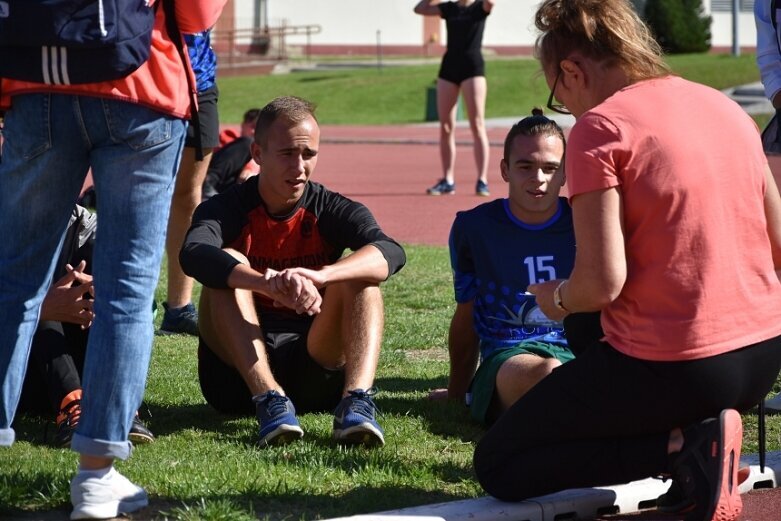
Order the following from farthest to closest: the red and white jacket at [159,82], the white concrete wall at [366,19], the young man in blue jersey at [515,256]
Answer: the white concrete wall at [366,19], the young man in blue jersey at [515,256], the red and white jacket at [159,82]

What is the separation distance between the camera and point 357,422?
14.7 ft

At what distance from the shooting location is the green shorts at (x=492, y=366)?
4730mm

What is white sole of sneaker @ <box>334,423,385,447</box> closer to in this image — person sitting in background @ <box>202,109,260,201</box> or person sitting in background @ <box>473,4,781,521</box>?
person sitting in background @ <box>473,4,781,521</box>

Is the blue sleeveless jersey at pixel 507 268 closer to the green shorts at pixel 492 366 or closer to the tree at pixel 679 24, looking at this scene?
the green shorts at pixel 492 366

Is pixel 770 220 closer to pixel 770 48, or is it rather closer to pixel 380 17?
pixel 770 48

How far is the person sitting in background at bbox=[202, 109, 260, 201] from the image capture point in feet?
34.6

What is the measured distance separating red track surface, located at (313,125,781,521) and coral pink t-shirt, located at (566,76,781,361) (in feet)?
2.14

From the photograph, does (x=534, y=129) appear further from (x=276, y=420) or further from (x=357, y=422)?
(x=276, y=420)

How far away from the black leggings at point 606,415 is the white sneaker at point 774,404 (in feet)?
4.99

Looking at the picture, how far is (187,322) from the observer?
22.2ft

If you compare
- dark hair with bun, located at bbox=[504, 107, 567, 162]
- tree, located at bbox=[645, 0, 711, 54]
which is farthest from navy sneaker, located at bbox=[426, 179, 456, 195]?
tree, located at bbox=[645, 0, 711, 54]

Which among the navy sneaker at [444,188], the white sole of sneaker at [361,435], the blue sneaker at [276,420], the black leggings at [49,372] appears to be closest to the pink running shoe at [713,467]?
the white sole of sneaker at [361,435]

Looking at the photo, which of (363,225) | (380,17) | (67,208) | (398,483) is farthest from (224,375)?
(380,17)

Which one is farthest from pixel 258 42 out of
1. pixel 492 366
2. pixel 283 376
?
pixel 492 366
